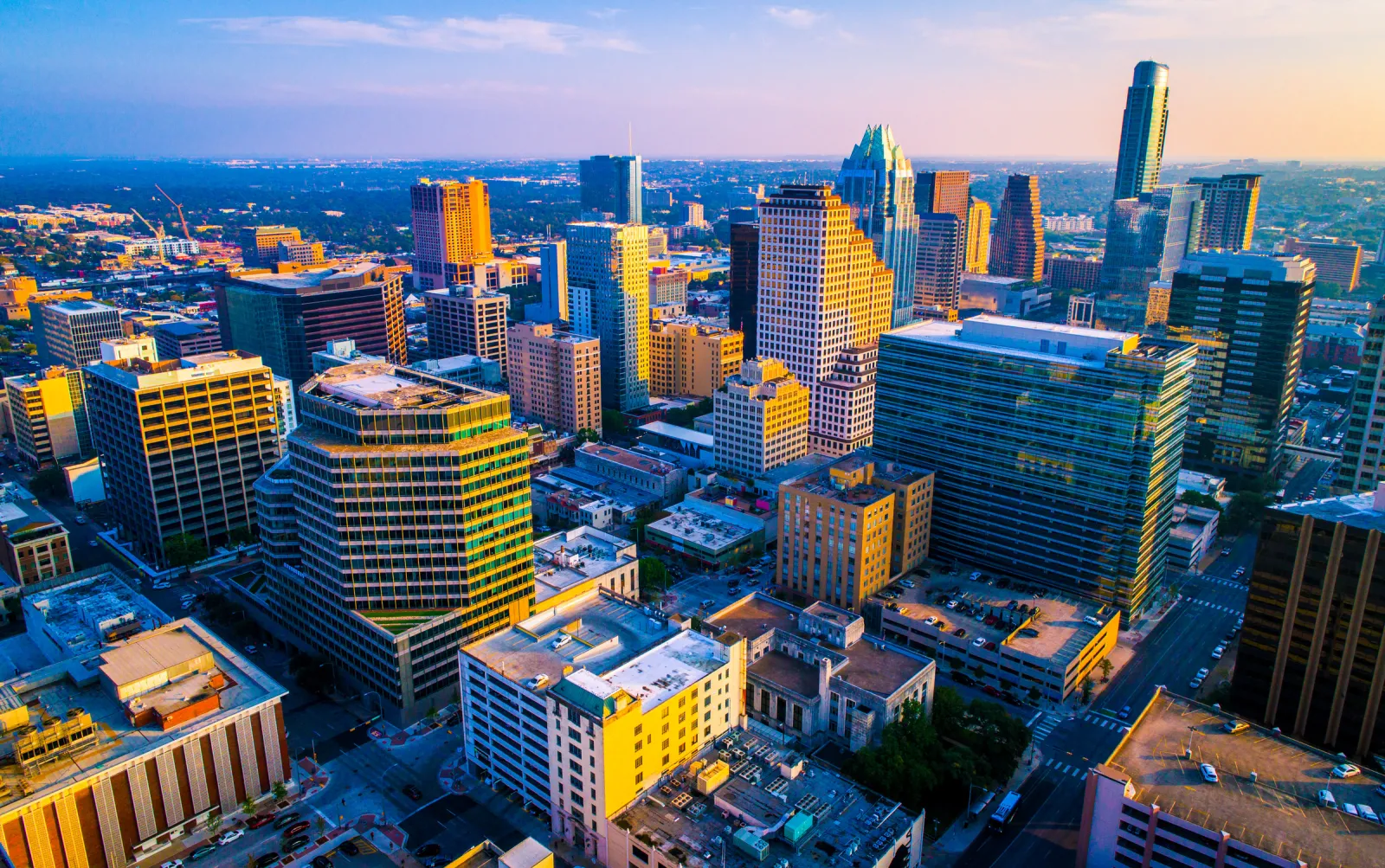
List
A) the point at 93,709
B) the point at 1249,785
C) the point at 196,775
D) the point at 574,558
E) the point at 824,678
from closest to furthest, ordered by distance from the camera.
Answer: the point at 1249,785
the point at 196,775
the point at 93,709
the point at 824,678
the point at 574,558

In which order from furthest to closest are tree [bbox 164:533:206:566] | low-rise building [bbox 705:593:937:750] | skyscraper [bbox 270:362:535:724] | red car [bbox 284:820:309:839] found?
tree [bbox 164:533:206:566], skyscraper [bbox 270:362:535:724], low-rise building [bbox 705:593:937:750], red car [bbox 284:820:309:839]

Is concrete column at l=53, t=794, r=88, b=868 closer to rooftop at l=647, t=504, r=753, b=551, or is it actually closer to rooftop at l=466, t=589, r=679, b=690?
rooftop at l=466, t=589, r=679, b=690

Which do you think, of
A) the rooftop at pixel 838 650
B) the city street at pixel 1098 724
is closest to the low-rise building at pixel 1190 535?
the city street at pixel 1098 724

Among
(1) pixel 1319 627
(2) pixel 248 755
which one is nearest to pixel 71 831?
(2) pixel 248 755

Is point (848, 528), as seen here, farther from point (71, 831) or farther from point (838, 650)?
point (71, 831)

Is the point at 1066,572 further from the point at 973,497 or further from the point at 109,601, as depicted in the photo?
the point at 109,601

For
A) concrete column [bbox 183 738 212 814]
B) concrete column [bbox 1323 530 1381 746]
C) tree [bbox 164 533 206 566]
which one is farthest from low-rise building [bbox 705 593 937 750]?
tree [bbox 164 533 206 566]
